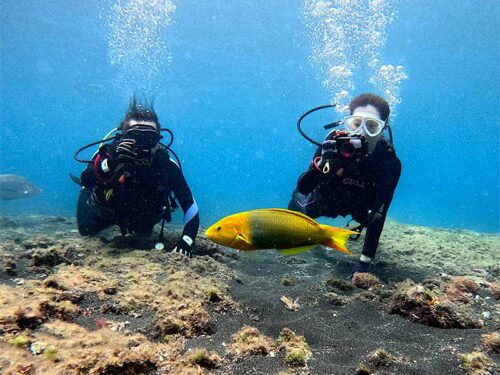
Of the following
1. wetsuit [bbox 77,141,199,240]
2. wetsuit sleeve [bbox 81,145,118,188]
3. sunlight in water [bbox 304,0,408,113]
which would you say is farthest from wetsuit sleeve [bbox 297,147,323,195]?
sunlight in water [bbox 304,0,408,113]

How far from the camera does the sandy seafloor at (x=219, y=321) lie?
6.54 ft

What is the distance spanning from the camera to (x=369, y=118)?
5.31 metres

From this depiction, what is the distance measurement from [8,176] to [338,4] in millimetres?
24934

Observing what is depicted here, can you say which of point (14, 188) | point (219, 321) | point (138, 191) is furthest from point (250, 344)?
point (14, 188)

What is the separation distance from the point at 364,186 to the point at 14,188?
40.7 feet

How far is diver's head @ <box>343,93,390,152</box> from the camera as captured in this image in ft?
17.5

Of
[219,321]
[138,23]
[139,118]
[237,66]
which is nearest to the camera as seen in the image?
[219,321]

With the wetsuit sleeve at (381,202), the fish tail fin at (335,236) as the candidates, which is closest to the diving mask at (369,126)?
the wetsuit sleeve at (381,202)

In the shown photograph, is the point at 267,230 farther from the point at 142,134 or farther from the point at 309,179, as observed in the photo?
the point at 142,134

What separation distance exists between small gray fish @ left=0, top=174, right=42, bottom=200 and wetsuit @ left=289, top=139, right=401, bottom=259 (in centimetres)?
1106

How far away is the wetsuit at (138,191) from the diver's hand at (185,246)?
0.14 meters

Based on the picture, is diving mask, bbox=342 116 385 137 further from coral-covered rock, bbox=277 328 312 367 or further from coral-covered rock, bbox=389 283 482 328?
coral-covered rock, bbox=277 328 312 367

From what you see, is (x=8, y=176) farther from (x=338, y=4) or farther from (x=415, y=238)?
(x=338, y=4)

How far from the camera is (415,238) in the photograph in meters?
9.18
